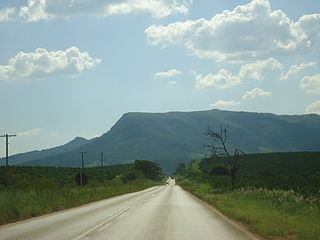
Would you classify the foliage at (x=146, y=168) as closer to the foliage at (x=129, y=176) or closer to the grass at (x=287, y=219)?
the foliage at (x=129, y=176)

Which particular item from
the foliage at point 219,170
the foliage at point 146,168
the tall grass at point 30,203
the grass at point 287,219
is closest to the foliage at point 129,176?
the foliage at point 219,170

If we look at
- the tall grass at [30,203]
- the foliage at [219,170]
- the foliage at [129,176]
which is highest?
the tall grass at [30,203]

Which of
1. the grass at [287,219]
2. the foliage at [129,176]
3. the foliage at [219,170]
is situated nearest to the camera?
the grass at [287,219]

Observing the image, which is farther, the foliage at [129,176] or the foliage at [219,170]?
the foliage at [129,176]

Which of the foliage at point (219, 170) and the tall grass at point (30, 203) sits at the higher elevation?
the tall grass at point (30, 203)

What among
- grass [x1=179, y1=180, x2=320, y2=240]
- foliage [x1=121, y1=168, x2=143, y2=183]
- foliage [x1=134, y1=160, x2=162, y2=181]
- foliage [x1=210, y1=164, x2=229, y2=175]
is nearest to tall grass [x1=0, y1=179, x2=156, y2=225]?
grass [x1=179, y1=180, x2=320, y2=240]

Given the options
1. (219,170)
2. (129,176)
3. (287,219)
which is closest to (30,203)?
(287,219)

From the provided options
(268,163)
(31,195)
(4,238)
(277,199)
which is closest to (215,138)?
(277,199)

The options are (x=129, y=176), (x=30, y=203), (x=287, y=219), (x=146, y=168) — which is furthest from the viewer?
(x=146, y=168)

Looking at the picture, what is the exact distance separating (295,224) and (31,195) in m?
17.6

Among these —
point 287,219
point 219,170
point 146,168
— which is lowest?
point 146,168

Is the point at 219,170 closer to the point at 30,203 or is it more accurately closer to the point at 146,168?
the point at 146,168

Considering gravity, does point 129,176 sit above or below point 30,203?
below

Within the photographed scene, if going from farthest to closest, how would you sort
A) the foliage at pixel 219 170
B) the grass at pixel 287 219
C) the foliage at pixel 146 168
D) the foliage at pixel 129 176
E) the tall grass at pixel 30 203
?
1. the foliage at pixel 146 168
2. the foliage at pixel 129 176
3. the foliage at pixel 219 170
4. the tall grass at pixel 30 203
5. the grass at pixel 287 219
